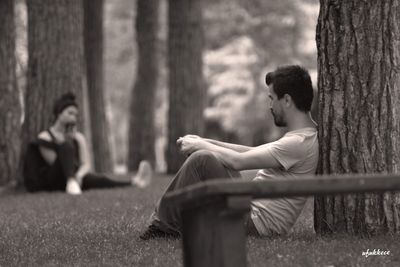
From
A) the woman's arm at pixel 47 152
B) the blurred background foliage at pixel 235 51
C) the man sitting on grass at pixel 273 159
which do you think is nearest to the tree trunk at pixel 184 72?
the woman's arm at pixel 47 152

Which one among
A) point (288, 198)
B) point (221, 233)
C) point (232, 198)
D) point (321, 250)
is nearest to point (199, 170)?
point (288, 198)

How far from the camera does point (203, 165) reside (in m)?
6.22

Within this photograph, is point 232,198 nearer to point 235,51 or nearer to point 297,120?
point 297,120

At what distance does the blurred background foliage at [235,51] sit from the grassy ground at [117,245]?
1532 cm

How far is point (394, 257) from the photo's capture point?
220 inches

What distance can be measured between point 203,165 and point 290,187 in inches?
85.9

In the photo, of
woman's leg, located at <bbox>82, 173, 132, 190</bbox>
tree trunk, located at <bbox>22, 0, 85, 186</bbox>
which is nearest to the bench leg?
woman's leg, located at <bbox>82, 173, 132, 190</bbox>

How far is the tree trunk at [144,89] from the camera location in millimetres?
20453

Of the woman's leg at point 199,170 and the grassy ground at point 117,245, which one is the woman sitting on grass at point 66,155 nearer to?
the grassy ground at point 117,245

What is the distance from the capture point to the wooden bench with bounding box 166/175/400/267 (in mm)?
4004

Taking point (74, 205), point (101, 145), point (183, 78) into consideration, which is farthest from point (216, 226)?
point (101, 145)

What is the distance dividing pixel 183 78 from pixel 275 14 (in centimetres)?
1412

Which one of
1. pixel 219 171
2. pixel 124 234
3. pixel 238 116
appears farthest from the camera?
pixel 238 116

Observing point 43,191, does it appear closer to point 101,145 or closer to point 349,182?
point 101,145
